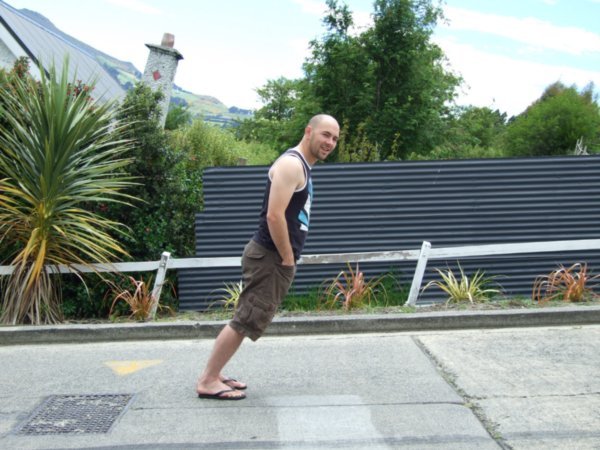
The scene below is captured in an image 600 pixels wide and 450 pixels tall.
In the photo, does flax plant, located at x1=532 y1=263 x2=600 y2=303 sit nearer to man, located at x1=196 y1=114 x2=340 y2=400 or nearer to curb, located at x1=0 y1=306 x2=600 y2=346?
curb, located at x1=0 y1=306 x2=600 y2=346

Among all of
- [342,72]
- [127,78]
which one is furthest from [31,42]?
[127,78]

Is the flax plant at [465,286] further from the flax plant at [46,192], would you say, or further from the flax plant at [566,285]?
the flax plant at [46,192]

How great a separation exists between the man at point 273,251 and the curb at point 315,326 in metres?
1.67

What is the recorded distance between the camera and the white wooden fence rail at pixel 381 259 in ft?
20.9

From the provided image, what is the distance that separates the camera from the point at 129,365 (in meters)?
4.98

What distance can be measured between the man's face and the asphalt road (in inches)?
63.5

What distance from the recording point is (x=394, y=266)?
717 centimetres

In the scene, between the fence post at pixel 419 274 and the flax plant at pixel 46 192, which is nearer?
the flax plant at pixel 46 192

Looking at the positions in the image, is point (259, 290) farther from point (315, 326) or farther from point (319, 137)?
Result: point (315, 326)

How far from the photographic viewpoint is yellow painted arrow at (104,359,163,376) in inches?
190

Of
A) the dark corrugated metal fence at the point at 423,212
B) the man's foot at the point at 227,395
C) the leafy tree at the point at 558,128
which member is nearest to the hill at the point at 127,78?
the dark corrugated metal fence at the point at 423,212

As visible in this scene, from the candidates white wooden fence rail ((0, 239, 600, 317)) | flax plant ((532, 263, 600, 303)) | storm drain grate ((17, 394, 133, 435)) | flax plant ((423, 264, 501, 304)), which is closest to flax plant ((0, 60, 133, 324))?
white wooden fence rail ((0, 239, 600, 317))

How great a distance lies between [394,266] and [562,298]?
5.91ft

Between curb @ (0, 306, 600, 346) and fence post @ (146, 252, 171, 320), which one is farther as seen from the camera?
fence post @ (146, 252, 171, 320)
